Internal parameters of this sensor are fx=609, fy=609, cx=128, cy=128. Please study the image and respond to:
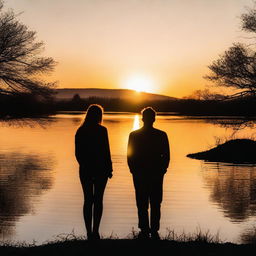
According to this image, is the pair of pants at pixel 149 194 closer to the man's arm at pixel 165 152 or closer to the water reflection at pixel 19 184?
the man's arm at pixel 165 152

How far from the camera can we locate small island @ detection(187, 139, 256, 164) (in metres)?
37.8

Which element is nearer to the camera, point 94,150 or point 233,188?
point 94,150

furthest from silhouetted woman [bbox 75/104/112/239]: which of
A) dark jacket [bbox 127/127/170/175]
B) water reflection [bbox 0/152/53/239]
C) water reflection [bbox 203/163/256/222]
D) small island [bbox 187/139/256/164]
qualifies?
small island [bbox 187/139/256/164]

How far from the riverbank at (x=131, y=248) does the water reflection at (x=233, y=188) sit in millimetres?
6902

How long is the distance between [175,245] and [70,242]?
5.44ft

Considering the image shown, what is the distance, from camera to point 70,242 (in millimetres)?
9617

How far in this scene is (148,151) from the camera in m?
10.2

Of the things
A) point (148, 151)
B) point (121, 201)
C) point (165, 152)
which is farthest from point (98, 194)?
point (121, 201)

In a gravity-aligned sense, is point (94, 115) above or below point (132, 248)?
above

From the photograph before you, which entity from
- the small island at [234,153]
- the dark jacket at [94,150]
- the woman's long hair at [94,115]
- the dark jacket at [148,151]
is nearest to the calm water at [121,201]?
the dark jacket at [148,151]

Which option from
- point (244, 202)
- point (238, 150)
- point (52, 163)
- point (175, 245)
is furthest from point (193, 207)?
point (238, 150)

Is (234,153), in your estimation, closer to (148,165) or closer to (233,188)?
(233,188)

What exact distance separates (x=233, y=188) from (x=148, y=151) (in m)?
14.2

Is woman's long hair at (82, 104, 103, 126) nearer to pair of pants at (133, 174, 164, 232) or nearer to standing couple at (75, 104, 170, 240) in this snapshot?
standing couple at (75, 104, 170, 240)
